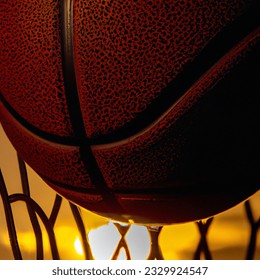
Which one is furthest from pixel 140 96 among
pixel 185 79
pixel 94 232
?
pixel 94 232

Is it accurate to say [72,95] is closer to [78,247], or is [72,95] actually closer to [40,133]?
[40,133]

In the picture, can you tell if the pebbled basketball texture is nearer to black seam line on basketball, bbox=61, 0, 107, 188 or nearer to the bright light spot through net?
black seam line on basketball, bbox=61, 0, 107, 188

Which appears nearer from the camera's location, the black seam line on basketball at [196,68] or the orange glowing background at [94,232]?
the black seam line on basketball at [196,68]

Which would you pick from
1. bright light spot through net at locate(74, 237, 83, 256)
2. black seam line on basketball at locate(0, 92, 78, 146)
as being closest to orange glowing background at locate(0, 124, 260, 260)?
bright light spot through net at locate(74, 237, 83, 256)

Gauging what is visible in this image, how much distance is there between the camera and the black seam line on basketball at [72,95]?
32 cm

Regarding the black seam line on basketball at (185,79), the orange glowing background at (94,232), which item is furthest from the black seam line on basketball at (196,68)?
the orange glowing background at (94,232)

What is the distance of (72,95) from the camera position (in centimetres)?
33

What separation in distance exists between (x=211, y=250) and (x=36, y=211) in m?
0.38

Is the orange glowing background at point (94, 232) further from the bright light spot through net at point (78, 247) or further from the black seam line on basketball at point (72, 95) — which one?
the black seam line on basketball at point (72, 95)

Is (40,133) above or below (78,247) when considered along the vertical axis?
below

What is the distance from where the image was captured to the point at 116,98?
0.99ft

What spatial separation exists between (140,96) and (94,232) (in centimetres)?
71
